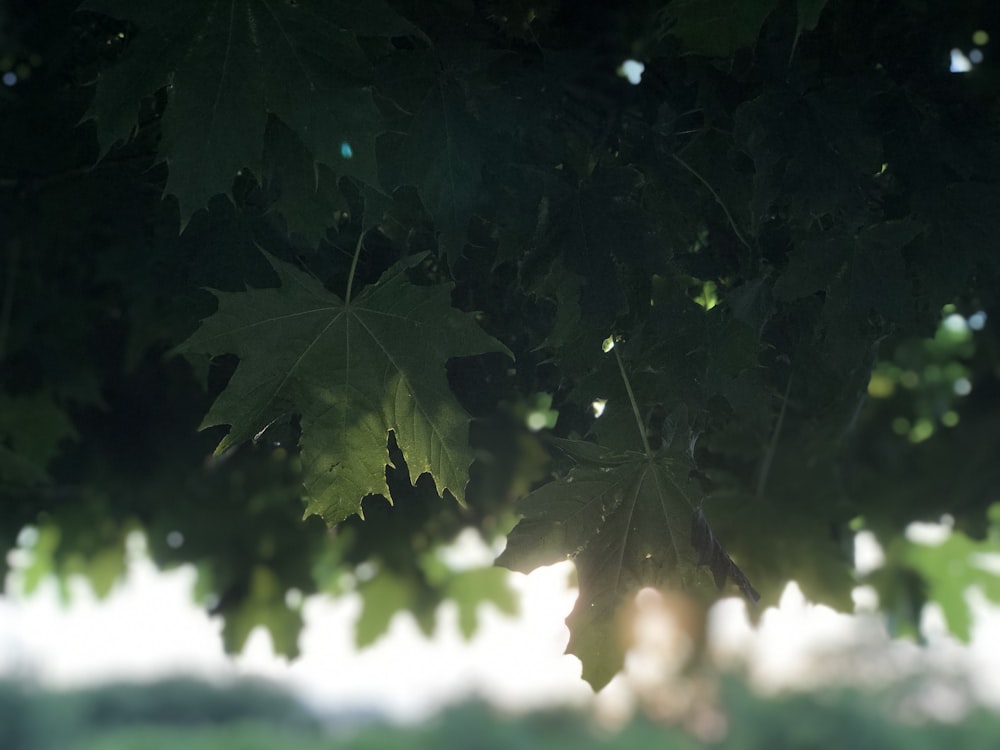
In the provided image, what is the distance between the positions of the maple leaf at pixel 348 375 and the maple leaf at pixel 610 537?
185mm

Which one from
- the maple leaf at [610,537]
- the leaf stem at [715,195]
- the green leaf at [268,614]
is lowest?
the maple leaf at [610,537]

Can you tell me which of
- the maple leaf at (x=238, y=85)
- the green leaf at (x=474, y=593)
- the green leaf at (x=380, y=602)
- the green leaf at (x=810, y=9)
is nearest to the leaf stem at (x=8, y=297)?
Answer: the maple leaf at (x=238, y=85)

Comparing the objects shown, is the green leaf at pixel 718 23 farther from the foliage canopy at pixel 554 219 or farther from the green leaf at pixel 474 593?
the green leaf at pixel 474 593

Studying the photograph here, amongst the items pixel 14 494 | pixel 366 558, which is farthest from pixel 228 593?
pixel 14 494

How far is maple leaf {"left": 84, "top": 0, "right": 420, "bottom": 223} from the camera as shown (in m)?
1.58

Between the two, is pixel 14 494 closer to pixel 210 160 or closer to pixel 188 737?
pixel 210 160

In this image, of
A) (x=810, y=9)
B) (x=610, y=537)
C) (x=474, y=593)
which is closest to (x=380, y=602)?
(x=474, y=593)

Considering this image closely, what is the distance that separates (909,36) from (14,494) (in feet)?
9.86

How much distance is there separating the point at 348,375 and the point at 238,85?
0.51 meters

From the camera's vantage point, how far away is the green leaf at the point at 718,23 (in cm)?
172

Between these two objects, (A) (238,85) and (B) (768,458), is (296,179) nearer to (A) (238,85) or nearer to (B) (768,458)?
(A) (238,85)

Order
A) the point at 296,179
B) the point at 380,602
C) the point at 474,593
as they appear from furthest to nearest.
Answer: the point at 474,593 → the point at 380,602 → the point at 296,179

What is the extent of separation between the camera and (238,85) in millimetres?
1607

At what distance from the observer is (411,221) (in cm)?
193
